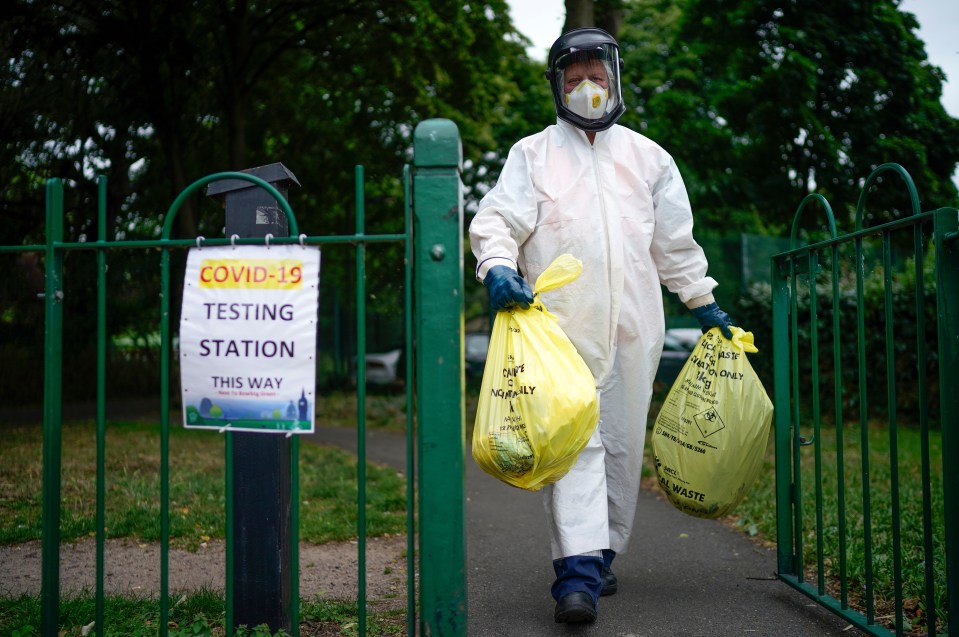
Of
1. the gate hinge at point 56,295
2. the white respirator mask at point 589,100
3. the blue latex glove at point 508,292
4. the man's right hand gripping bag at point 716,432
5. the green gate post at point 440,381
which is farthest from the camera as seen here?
the white respirator mask at point 589,100

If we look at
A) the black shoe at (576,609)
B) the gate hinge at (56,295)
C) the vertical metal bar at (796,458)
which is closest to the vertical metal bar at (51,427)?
the gate hinge at (56,295)

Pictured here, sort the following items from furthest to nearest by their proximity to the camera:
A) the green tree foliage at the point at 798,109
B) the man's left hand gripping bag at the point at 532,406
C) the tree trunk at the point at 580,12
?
the green tree foliage at the point at 798,109 < the tree trunk at the point at 580,12 < the man's left hand gripping bag at the point at 532,406

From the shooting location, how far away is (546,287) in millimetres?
2666

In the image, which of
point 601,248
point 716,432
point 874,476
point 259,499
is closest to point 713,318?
point 716,432

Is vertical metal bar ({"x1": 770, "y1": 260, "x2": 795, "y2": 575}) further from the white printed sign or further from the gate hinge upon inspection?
the gate hinge

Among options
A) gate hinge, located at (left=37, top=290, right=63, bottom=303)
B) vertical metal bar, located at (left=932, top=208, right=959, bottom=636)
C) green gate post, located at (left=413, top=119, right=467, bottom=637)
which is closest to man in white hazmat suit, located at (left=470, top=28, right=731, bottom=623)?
green gate post, located at (left=413, top=119, right=467, bottom=637)

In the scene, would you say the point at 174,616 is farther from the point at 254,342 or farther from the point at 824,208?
the point at 824,208

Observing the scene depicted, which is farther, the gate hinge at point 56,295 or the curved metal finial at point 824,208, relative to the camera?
the curved metal finial at point 824,208

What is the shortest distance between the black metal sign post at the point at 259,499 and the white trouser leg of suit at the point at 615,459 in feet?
3.17

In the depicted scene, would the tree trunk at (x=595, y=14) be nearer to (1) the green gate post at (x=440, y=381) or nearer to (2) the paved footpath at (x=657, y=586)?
(2) the paved footpath at (x=657, y=586)

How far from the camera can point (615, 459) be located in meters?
3.21

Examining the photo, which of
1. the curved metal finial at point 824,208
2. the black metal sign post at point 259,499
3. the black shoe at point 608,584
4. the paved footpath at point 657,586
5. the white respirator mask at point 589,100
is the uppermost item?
the white respirator mask at point 589,100

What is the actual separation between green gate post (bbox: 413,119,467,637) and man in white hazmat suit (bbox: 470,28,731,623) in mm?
835

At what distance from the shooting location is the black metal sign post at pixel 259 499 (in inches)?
99.0
